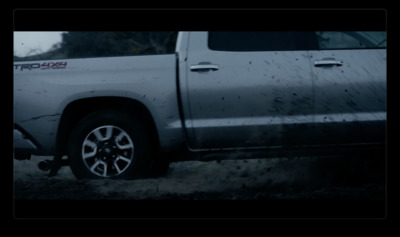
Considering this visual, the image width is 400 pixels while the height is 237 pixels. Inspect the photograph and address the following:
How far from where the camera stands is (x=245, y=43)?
4520 millimetres

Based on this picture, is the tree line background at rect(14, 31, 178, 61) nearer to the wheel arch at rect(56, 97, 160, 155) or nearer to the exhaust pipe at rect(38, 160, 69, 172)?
the wheel arch at rect(56, 97, 160, 155)

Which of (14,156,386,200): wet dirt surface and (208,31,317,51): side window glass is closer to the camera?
(14,156,386,200): wet dirt surface

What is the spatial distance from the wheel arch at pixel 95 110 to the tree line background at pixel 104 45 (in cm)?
45

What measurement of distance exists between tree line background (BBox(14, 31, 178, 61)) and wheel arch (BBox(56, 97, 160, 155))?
45 centimetres

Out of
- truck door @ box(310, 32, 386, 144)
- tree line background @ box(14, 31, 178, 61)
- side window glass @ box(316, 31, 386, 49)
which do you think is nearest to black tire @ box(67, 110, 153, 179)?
tree line background @ box(14, 31, 178, 61)

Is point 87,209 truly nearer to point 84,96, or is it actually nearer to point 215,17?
point 84,96

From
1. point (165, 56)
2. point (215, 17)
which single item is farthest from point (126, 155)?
point (215, 17)

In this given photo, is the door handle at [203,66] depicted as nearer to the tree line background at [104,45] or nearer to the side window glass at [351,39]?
the tree line background at [104,45]

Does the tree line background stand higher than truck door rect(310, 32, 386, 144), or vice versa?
the tree line background

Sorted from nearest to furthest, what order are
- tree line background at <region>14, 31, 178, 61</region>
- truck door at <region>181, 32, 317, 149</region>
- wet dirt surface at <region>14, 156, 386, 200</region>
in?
wet dirt surface at <region>14, 156, 386, 200</region>
truck door at <region>181, 32, 317, 149</region>
tree line background at <region>14, 31, 178, 61</region>

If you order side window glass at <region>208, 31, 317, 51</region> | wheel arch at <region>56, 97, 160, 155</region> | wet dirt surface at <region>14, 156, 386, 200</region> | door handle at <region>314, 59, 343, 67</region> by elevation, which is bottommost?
wet dirt surface at <region>14, 156, 386, 200</region>

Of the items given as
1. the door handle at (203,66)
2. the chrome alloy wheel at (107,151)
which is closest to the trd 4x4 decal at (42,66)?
the chrome alloy wheel at (107,151)

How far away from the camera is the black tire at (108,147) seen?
4461 millimetres

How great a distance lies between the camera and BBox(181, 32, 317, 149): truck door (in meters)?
4.36
